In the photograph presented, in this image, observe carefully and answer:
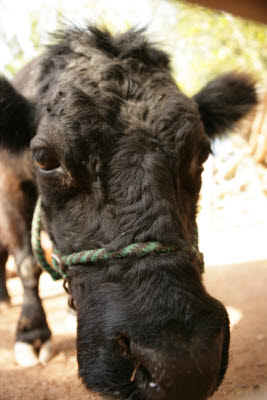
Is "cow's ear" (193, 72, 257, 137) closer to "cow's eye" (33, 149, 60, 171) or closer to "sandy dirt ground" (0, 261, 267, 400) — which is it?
"cow's eye" (33, 149, 60, 171)

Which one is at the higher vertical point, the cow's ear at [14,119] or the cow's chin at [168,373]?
the cow's ear at [14,119]

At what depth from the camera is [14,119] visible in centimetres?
292

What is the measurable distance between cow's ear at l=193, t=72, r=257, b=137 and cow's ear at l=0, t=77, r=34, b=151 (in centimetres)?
169

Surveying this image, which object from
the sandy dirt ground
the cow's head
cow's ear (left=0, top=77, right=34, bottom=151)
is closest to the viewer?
the cow's head

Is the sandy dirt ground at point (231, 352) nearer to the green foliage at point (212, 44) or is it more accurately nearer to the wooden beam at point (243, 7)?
the wooden beam at point (243, 7)

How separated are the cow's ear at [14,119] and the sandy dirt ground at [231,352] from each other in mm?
1855

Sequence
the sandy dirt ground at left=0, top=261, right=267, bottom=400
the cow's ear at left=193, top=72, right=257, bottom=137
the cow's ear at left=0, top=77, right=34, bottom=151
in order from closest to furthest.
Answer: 1. the sandy dirt ground at left=0, top=261, right=267, bottom=400
2. the cow's ear at left=0, top=77, right=34, bottom=151
3. the cow's ear at left=193, top=72, right=257, bottom=137

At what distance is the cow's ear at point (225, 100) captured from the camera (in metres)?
3.48

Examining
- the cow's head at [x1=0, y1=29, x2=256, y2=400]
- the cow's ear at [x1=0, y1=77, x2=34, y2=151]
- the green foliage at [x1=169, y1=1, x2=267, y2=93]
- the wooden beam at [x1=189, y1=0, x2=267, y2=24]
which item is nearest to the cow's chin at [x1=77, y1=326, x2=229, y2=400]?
the cow's head at [x1=0, y1=29, x2=256, y2=400]

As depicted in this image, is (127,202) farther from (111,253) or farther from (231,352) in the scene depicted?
(231,352)

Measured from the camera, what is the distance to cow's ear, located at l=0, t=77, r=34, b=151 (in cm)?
285

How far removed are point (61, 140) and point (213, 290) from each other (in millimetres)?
4275

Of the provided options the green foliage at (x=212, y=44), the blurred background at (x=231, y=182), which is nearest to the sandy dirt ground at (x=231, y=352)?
the blurred background at (x=231, y=182)

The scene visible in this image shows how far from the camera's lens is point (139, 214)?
1896 millimetres
